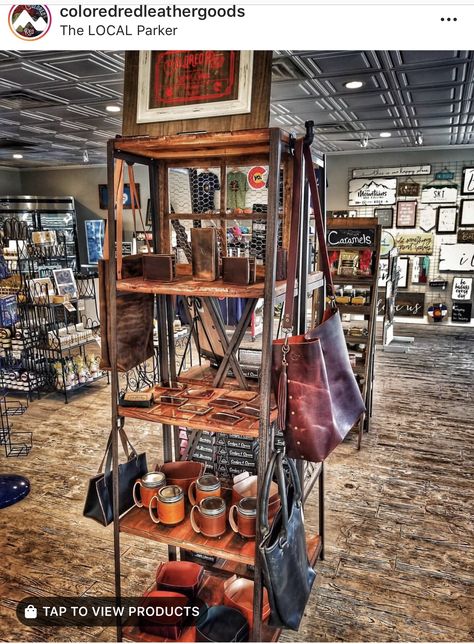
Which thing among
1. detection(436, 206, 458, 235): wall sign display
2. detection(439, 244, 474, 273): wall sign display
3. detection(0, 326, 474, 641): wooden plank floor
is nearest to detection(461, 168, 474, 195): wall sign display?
detection(436, 206, 458, 235): wall sign display

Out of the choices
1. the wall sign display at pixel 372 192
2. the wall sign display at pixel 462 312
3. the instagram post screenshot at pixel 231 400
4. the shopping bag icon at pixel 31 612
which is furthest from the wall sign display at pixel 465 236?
the shopping bag icon at pixel 31 612

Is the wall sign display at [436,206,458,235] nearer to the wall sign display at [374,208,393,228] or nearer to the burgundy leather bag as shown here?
the wall sign display at [374,208,393,228]

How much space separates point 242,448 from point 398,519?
121 centimetres

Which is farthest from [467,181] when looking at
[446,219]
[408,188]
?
[408,188]

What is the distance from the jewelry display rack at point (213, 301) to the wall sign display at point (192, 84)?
11 centimetres

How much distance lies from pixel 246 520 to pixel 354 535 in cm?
133

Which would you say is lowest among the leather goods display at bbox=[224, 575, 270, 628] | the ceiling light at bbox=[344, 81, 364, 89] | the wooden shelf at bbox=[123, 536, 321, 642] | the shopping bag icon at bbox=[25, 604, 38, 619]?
the shopping bag icon at bbox=[25, 604, 38, 619]

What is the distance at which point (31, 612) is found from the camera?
2.16m

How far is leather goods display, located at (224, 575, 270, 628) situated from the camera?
184cm

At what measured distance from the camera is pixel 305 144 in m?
1.53

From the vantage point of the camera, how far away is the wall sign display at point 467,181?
320 inches

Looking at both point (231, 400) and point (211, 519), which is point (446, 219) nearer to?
point (231, 400)

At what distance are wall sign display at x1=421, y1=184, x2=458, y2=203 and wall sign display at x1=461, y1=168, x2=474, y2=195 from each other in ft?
0.42

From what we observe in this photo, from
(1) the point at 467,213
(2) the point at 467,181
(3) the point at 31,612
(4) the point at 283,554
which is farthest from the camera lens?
(1) the point at 467,213
